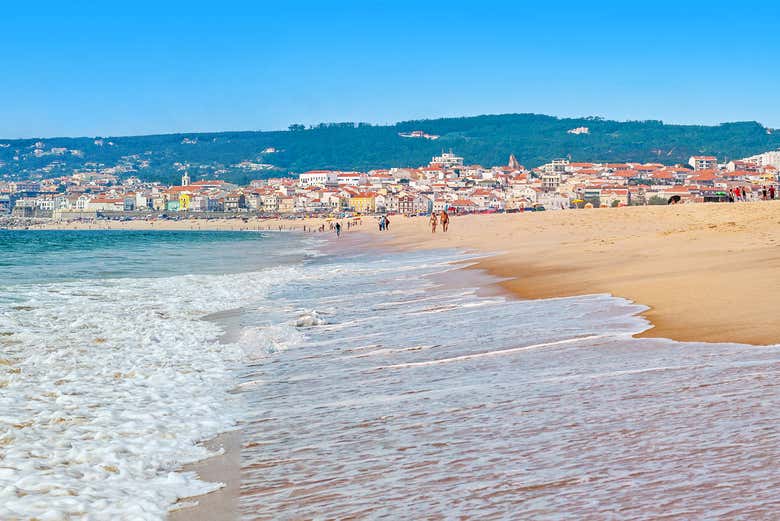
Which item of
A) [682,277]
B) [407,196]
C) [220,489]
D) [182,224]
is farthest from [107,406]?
[407,196]

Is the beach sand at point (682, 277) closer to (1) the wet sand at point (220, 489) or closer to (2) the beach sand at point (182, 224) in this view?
(1) the wet sand at point (220, 489)

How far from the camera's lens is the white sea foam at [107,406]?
12.9 ft

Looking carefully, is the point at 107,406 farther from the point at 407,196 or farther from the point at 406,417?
the point at 407,196

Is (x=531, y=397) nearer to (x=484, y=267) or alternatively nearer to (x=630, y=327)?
(x=630, y=327)

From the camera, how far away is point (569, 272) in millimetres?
13484

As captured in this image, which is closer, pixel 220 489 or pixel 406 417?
pixel 220 489

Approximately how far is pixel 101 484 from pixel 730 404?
10.5ft

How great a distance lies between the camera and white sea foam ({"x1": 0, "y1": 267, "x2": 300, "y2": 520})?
12.9 feet

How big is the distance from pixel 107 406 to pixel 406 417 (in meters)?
2.10

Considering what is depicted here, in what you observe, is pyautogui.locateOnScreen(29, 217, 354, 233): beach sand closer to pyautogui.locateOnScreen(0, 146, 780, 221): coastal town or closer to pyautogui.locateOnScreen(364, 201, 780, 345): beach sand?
pyautogui.locateOnScreen(0, 146, 780, 221): coastal town

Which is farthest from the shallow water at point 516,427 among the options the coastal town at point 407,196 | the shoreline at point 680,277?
the coastal town at point 407,196

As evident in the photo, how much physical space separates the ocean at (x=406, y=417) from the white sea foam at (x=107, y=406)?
2cm

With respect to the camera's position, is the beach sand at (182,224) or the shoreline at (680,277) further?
the beach sand at (182,224)

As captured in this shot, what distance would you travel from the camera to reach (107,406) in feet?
18.8
